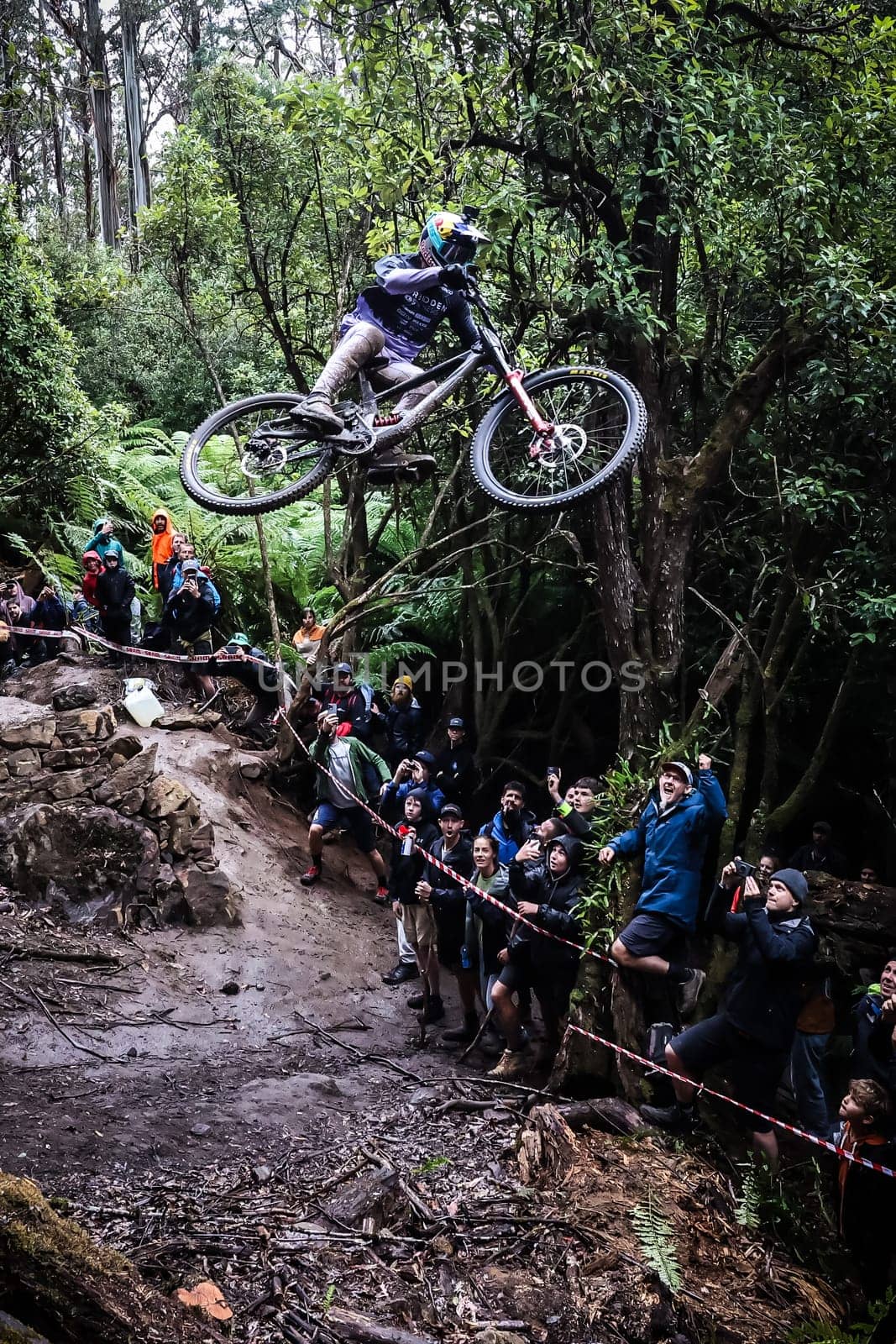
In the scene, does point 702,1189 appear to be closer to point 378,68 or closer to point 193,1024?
point 193,1024

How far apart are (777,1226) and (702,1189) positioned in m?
0.41

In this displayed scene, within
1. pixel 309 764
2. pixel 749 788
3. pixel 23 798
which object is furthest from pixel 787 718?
pixel 23 798

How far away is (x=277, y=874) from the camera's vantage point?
9.41 meters

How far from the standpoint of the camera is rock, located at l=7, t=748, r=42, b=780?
8867mm

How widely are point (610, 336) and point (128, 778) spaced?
5402 mm

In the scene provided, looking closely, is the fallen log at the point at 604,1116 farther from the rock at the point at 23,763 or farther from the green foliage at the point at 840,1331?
the rock at the point at 23,763

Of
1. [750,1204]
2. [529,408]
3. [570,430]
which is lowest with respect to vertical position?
[750,1204]

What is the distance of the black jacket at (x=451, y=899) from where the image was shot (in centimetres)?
767

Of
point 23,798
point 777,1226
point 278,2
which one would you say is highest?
point 278,2

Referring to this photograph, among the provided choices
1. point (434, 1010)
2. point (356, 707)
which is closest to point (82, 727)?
point (356, 707)

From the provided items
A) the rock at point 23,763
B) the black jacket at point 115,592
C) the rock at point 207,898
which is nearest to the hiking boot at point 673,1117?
the rock at point 207,898

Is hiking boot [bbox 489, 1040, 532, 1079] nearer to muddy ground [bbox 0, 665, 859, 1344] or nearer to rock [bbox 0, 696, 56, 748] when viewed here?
muddy ground [bbox 0, 665, 859, 1344]

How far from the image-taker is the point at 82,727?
9.18 meters

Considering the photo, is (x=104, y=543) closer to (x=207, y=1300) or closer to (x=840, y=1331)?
(x=207, y=1300)
